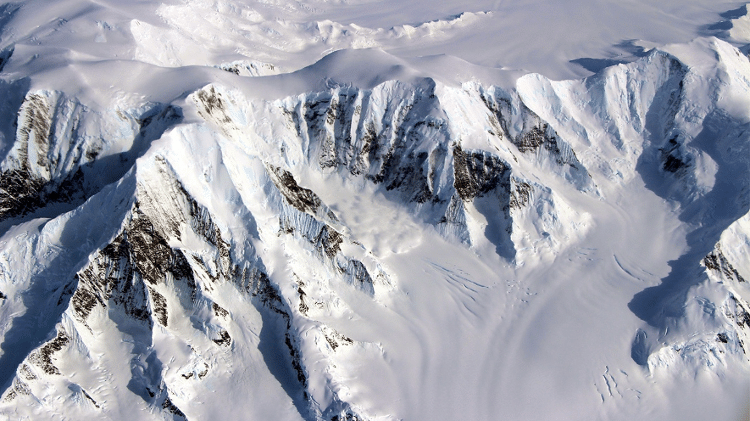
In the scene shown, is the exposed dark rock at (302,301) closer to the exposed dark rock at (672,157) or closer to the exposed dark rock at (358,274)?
the exposed dark rock at (358,274)

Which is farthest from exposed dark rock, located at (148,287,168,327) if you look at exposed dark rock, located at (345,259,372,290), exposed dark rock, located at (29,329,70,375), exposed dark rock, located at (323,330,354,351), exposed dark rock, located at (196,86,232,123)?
exposed dark rock, located at (196,86,232,123)

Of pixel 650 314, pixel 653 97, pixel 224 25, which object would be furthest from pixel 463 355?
pixel 224 25

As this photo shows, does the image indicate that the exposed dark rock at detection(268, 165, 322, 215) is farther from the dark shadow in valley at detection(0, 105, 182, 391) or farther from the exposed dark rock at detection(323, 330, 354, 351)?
the exposed dark rock at detection(323, 330, 354, 351)

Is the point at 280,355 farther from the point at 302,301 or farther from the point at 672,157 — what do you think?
the point at 672,157

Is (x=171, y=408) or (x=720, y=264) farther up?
(x=720, y=264)

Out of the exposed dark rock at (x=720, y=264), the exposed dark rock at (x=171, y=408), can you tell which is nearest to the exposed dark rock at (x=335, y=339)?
the exposed dark rock at (x=171, y=408)

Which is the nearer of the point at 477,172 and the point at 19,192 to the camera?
the point at 19,192

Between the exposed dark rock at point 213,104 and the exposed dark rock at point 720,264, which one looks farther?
the exposed dark rock at point 213,104

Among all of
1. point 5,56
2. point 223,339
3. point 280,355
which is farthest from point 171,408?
point 5,56
